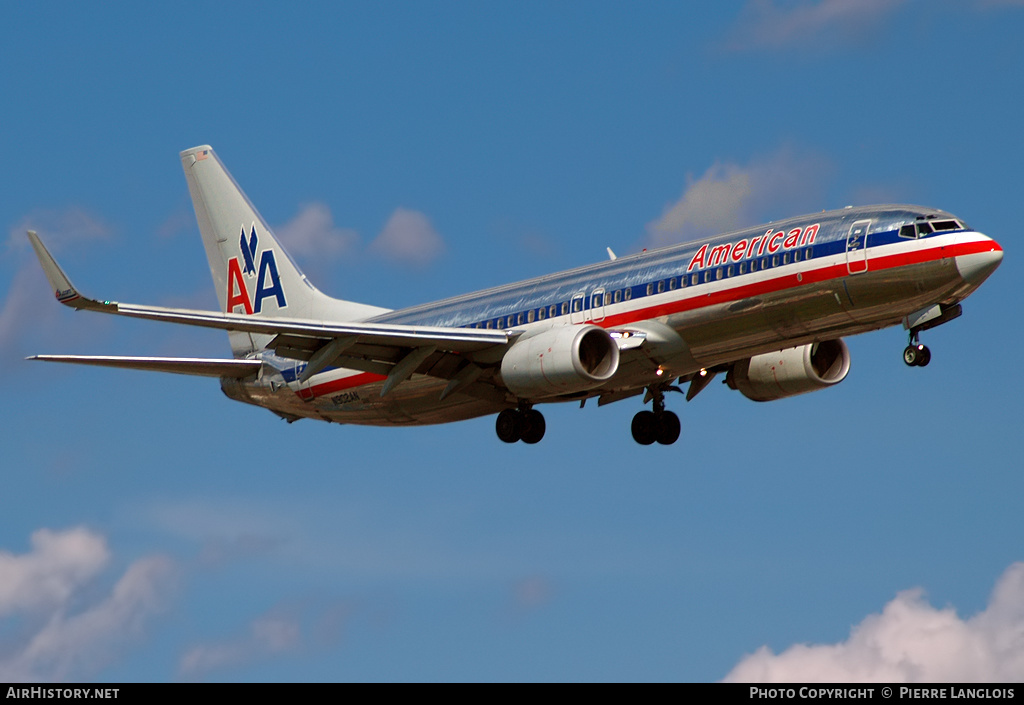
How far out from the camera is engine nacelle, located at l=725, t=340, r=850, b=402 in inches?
1767

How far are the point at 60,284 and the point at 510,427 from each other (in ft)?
42.7

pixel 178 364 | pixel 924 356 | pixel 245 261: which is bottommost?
pixel 924 356

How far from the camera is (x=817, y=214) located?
39.9 meters

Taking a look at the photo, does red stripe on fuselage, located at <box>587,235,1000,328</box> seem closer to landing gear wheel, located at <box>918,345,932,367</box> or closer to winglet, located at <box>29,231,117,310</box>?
landing gear wheel, located at <box>918,345,932,367</box>

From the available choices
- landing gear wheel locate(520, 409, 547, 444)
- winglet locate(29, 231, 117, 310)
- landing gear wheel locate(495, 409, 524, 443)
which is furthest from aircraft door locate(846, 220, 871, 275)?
winglet locate(29, 231, 117, 310)

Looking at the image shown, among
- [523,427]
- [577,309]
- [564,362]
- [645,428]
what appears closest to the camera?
[564,362]

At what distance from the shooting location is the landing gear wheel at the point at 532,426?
145 feet

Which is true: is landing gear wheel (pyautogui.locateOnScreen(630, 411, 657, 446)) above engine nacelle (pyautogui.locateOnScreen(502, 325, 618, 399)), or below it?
above

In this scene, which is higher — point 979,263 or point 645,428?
point 645,428

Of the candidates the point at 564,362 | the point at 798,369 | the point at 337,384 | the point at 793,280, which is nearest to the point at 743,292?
the point at 793,280

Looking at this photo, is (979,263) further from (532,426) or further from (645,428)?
(532,426)

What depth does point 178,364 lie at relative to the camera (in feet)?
155
